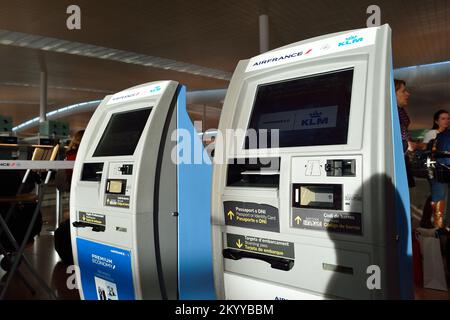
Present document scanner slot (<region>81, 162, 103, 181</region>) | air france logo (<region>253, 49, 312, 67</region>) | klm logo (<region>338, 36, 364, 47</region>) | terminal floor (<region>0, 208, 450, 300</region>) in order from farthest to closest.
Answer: terminal floor (<region>0, 208, 450, 300</region>) < document scanner slot (<region>81, 162, 103, 181</region>) < air france logo (<region>253, 49, 312, 67</region>) < klm logo (<region>338, 36, 364, 47</region>)

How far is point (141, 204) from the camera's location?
6.01 feet

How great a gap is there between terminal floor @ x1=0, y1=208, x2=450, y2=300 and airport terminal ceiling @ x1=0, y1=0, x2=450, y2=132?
3778 mm

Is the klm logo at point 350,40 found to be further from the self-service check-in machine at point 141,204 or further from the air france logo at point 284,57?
the self-service check-in machine at point 141,204

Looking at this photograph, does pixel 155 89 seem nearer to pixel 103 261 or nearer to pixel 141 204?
pixel 141 204

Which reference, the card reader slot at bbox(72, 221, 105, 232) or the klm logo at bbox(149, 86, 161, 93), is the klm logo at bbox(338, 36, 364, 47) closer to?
the klm logo at bbox(149, 86, 161, 93)

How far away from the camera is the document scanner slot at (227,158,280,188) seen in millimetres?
1436

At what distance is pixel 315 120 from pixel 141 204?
951mm

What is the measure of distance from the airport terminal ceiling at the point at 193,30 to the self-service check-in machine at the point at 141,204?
4.41m

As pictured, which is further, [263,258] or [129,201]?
[129,201]

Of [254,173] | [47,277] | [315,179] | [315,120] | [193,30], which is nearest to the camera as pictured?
[315,179]

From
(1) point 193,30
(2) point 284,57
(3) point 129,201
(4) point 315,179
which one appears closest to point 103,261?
(3) point 129,201

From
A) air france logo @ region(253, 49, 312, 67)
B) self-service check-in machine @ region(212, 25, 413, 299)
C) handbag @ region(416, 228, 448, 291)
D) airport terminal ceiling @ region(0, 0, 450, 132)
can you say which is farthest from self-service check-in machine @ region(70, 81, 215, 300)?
airport terminal ceiling @ region(0, 0, 450, 132)
